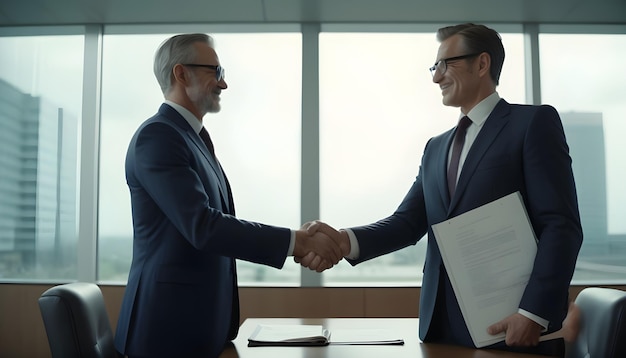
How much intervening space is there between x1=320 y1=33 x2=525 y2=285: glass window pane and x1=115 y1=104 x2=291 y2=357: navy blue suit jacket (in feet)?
9.00

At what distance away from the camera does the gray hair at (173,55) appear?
88.4 inches

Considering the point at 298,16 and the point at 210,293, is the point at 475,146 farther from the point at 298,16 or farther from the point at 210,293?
the point at 298,16

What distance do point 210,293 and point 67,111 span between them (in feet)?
11.5

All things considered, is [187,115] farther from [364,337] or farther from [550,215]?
[550,215]

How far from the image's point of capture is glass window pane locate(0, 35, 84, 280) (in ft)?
15.3

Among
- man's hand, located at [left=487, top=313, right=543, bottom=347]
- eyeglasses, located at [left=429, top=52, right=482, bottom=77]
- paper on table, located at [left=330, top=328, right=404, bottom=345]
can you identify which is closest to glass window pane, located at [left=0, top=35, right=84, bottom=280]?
paper on table, located at [left=330, top=328, right=404, bottom=345]

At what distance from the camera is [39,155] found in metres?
4.71

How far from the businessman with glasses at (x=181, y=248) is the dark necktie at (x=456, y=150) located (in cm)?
58

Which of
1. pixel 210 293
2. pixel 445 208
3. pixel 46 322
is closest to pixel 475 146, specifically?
pixel 445 208

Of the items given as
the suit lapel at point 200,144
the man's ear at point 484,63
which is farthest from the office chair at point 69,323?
the man's ear at point 484,63

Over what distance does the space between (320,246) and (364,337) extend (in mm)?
490

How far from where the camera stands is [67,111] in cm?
471

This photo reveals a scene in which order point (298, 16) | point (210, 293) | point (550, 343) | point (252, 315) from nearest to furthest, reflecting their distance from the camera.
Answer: point (550, 343), point (210, 293), point (252, 315), point (298, 16)

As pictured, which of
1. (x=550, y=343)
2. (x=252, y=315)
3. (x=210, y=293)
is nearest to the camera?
(x=550, y=343)
